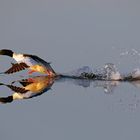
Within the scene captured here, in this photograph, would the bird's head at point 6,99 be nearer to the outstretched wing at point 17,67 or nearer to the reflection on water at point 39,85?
the reflection on water at point 39,85

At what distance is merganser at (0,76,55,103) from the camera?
68.3 feet

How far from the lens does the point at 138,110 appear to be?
19.4 m

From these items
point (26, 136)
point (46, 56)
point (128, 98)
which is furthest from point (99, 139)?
point (46, 56)

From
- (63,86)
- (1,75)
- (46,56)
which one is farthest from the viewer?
(46,56)

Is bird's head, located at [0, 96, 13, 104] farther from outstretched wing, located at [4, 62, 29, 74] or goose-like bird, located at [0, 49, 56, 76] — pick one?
goose-like bird, located at [0, 49, 56, 76]

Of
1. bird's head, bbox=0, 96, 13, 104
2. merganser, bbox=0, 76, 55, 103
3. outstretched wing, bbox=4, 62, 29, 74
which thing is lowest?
bird's head, bbox=0, 96, 13, 104

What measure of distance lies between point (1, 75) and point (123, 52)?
16.4 ft

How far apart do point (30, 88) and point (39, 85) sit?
27.7 inches

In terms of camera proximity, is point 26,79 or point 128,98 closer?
point 128,98

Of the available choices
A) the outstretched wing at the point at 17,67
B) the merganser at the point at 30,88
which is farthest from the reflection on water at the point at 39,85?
the outstretched wing at the point at 17,67

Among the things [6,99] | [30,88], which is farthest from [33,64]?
[6,99]

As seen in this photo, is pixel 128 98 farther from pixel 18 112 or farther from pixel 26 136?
pixel 26 136

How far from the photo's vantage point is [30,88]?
2236cm

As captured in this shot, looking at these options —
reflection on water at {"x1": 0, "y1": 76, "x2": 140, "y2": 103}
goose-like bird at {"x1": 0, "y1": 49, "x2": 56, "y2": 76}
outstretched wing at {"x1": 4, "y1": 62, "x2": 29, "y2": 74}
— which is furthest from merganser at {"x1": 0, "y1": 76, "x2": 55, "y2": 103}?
outstretched wing at {"x1": 4, "y1": 62, "x2": 29, "y2": 74}
